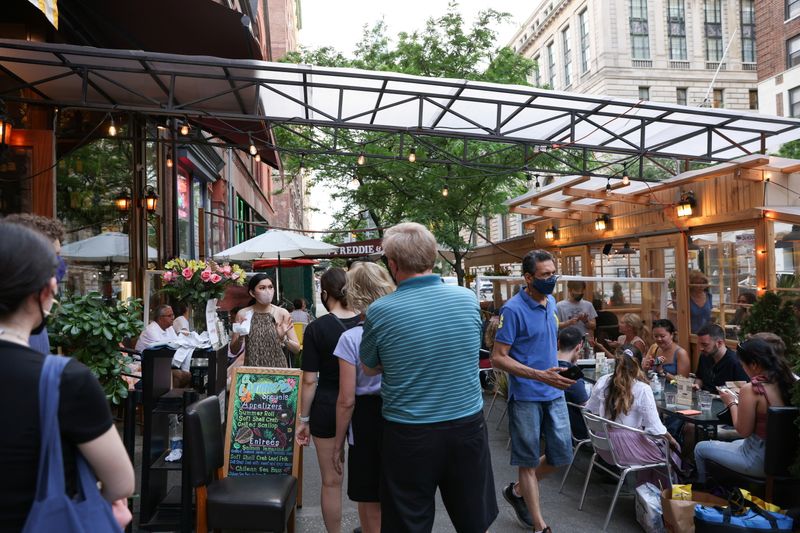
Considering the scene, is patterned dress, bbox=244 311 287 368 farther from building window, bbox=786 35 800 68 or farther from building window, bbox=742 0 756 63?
building window, bbox=742 0 756 63

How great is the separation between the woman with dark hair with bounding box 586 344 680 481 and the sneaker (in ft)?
2.96

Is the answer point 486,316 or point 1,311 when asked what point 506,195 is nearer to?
point 486,316

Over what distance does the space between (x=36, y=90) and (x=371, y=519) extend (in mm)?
7236

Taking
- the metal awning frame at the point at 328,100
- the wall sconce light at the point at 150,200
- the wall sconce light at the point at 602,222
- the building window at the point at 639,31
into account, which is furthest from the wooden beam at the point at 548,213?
the building window at the point at 639,31

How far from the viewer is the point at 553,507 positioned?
531cm

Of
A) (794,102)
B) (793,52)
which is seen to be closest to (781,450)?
(794,102)

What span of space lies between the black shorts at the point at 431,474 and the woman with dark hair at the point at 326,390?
1.07 metres

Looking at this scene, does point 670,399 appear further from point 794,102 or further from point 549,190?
point 794,102

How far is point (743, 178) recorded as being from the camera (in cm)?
965

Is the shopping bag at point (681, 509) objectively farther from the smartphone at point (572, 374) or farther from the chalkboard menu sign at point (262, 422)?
the chalkboard menu sign at point (262, 422)

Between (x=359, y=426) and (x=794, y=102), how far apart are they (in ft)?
108

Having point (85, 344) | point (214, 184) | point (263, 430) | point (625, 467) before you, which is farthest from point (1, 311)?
point (214, 184)

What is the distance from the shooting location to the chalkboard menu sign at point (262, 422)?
4.59 meters

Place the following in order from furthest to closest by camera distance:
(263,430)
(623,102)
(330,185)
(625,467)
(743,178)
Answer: (330,185), (743,178), (623,102), (625,467), (263,430)
